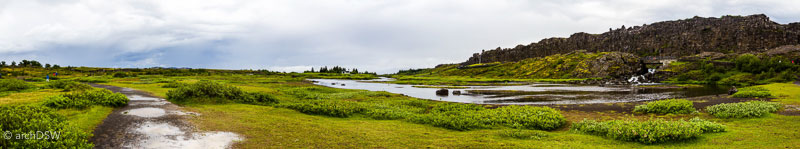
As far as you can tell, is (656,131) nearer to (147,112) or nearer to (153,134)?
(153,134)

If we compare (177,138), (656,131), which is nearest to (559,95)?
(656,131)

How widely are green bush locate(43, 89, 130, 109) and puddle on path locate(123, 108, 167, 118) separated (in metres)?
2.23

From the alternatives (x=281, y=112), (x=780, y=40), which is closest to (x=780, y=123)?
(x=281, y=112)

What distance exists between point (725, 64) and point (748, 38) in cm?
8594

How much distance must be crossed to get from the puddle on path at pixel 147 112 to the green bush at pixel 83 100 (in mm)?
2230

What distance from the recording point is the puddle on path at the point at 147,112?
17922 millimetres

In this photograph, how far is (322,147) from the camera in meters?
12.8

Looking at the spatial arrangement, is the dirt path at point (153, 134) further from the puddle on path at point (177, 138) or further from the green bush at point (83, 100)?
the green bush at point (83, 100)

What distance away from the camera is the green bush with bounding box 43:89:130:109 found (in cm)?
1880

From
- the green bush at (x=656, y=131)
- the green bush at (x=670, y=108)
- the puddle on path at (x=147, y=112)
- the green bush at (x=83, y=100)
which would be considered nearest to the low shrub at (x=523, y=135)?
the green bush at (x=656, y=131)

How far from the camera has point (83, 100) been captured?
63.4 feet

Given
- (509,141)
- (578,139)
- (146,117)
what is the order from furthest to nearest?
1. (146,117)
2. (578,139)
3. (509,141)

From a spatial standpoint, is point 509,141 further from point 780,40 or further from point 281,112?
point 780,40

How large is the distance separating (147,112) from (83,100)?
3.64m
